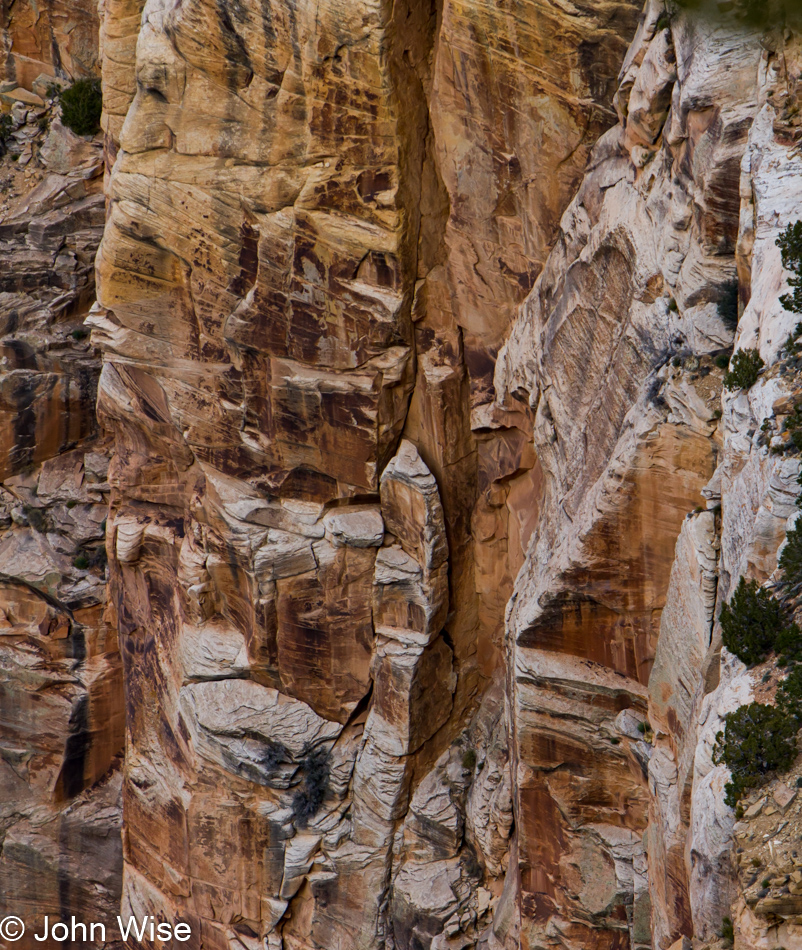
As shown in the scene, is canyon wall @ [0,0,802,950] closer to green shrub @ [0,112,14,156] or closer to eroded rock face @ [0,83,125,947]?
eroded rock face @ [0,83,125,947]

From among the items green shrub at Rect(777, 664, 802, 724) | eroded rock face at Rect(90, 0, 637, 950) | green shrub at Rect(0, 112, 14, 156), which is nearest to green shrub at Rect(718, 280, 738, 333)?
green shrub at Rect(777, 664, 802, 724)

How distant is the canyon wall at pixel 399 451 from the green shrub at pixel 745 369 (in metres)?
0.26

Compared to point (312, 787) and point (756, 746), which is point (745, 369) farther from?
point (312, 787)

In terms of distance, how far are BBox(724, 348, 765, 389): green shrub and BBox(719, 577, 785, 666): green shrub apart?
3.22 meters

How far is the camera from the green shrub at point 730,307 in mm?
18828

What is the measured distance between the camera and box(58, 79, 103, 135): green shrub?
3897cm

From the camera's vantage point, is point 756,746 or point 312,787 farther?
point 312,787

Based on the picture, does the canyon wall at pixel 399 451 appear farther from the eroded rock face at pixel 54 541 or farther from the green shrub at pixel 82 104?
the green shrub at pixel 82 104

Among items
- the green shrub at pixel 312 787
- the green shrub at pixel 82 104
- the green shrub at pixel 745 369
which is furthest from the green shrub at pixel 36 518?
the green shrub at pixel 745 369

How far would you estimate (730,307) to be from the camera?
18.9 m

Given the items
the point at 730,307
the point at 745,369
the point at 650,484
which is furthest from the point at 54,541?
the point at 745,369

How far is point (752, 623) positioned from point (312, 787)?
20375 mm

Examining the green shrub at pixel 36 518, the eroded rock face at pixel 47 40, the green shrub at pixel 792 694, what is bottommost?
the green shrub at pixel 792 694

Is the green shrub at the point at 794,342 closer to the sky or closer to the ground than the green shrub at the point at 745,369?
Result: closer to the sky
